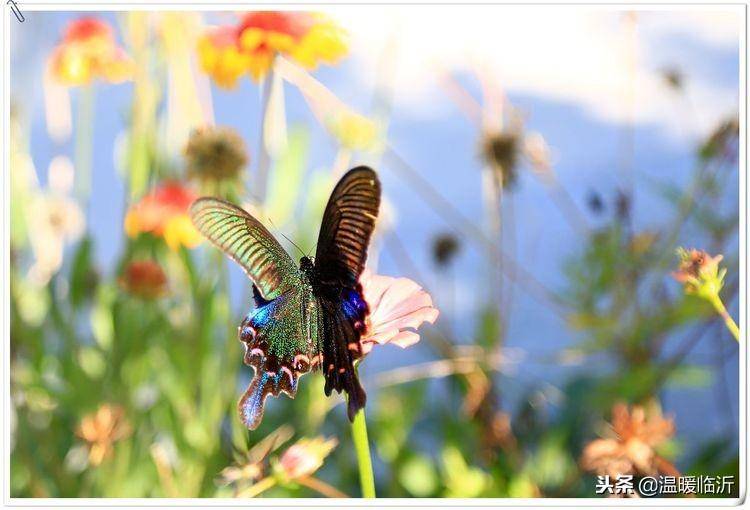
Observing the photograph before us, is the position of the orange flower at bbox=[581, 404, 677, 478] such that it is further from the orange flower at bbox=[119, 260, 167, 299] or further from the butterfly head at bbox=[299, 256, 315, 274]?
the orange flower at bbox=[119, 260, 167, 299]

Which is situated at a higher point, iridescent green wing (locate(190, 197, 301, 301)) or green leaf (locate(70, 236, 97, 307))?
iridescent green wing (locate(190, 197, 301, 301))

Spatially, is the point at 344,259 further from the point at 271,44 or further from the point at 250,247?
the point at 271,44

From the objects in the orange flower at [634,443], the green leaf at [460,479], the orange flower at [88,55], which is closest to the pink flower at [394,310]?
the orange flower at [634,443]

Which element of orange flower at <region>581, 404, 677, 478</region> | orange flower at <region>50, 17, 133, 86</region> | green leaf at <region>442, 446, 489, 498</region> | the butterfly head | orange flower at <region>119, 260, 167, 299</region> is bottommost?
green leaf at <region>442, 446, 489, 498</region>

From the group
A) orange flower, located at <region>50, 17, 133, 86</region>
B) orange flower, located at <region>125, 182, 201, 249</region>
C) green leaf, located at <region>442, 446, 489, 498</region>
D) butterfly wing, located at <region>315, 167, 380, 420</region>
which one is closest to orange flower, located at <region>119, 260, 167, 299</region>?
orange flower, located at <region>125, 182, 201, 249</region>

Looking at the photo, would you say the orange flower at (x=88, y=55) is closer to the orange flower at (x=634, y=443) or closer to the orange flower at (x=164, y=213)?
the orange flower at (x=164, y=213)

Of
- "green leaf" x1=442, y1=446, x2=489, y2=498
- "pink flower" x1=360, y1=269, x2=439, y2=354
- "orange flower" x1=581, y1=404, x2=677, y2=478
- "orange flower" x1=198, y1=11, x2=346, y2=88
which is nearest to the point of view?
"pink flower" x1=360, y1=269, x2=439, y2=354
